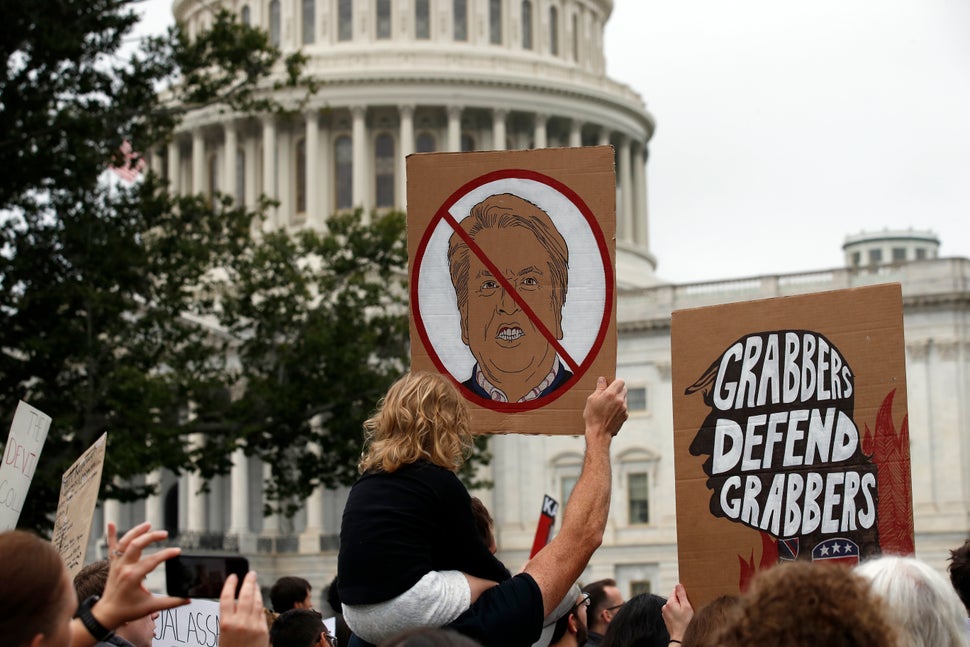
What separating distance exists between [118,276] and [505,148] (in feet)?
166

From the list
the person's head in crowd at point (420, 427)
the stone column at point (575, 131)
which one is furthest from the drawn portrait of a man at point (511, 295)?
the stone column at point (575, 131)

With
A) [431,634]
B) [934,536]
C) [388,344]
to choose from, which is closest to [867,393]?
[431,634]

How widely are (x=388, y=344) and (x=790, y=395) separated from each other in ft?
96.3

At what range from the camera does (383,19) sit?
3346 inches

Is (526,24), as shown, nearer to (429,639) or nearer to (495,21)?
(495,21)

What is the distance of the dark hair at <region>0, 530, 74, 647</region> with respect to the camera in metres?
3.92

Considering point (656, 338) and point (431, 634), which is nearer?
point (431, 634)

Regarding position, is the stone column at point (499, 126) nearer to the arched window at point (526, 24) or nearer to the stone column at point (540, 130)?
the stone column at point (540, 130)

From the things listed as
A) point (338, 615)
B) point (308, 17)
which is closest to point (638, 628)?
point (338, 615)

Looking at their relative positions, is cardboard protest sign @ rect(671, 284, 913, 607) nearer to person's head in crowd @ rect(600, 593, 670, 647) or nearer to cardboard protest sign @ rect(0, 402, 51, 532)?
person's head in crowd @ rect(600, 593, 670, 647)

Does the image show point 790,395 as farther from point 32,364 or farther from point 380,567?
point 32,364

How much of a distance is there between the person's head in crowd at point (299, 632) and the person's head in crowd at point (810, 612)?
14.6ft

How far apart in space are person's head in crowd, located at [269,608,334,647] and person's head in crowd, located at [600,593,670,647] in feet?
4.51

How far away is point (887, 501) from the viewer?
22.2 feet
